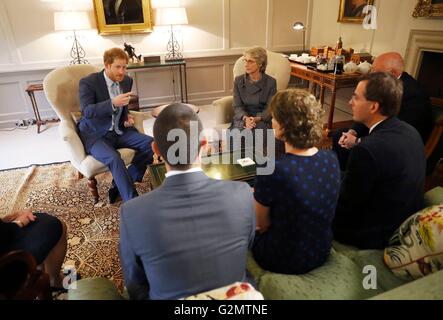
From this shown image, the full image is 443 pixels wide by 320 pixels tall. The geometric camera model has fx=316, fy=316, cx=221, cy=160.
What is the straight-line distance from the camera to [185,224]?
35.5 inches

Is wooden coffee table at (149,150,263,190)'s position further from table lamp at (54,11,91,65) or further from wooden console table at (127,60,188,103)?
table lamp at (54,11,91,65)

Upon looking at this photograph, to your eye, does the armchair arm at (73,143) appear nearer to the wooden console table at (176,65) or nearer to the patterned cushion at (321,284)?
the patterned cushion at (321,284)

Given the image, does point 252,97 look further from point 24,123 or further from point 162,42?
point 24,123

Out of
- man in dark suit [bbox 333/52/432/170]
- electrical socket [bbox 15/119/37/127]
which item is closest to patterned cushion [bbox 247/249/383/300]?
man in dark suit [bbox 333/52/432/170]

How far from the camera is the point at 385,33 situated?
378cm

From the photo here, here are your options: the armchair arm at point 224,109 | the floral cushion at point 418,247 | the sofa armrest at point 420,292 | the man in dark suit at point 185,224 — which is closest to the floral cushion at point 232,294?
the man in dark suit at point 185,224

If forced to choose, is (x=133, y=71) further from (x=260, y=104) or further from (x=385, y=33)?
(x=385, y=33)

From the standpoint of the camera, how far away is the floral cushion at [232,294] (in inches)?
34.3

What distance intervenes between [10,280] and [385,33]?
4257mm

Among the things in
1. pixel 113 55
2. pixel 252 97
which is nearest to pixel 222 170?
pixel 252 97

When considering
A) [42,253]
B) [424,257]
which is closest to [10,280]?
[42,253]

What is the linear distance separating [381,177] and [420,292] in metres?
0.55

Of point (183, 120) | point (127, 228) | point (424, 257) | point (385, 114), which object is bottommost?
point (424, 257)
